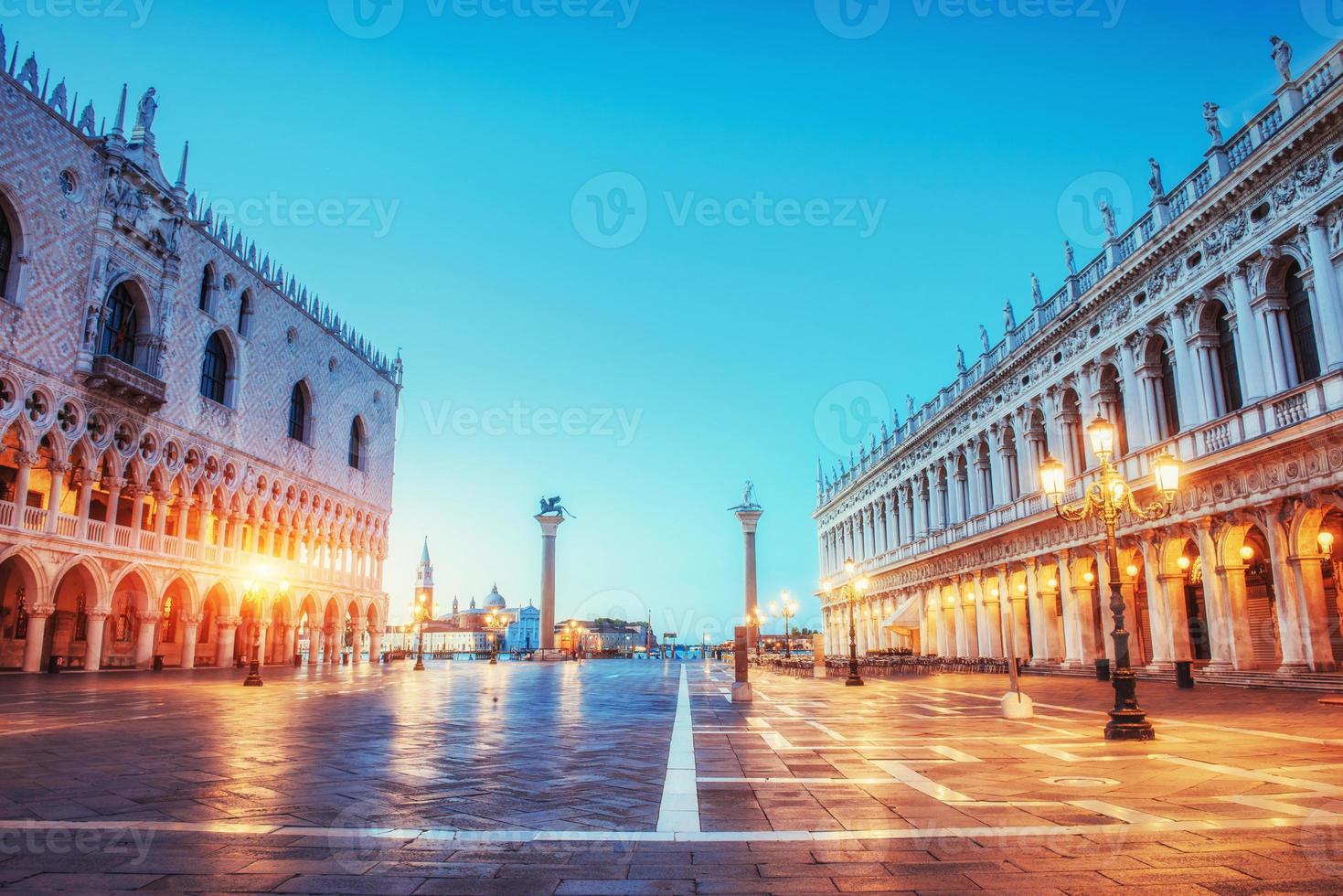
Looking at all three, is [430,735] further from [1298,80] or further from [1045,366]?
[1045,366]

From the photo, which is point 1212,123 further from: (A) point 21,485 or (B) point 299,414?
(B) point 299,414

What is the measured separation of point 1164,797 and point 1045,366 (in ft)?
91.6

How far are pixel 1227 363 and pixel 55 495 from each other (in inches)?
1487

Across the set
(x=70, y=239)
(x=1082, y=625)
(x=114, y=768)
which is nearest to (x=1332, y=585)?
(x=1082, y=625)

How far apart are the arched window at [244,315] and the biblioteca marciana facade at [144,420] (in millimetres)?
121

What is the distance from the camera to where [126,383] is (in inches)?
1312

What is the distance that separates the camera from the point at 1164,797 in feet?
22.5

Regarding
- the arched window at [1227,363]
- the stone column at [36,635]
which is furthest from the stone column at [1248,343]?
the stone column at [36,635]

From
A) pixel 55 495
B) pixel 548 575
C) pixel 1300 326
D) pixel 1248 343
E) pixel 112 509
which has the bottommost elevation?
pixel 548 575

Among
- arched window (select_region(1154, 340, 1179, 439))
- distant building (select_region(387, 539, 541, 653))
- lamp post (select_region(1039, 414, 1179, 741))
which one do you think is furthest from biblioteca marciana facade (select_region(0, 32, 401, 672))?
distant building (select_region(387, 539, 541, 653))

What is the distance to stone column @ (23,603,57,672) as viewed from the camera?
30.5m

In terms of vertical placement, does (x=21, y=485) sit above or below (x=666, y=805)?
above

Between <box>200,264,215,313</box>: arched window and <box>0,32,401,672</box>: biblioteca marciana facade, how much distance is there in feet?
0.29

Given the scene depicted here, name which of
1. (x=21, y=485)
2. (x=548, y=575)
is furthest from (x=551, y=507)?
(x=21, y=485)
